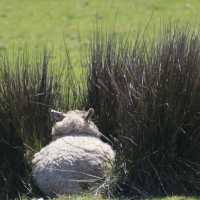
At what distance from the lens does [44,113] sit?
877cm

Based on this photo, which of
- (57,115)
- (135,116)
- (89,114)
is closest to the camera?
(135,116)

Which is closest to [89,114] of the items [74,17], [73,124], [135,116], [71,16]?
[73,124]

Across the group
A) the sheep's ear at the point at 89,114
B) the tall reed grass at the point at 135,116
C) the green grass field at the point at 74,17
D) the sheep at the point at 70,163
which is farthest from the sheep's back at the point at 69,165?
the green grass field at the point at 74,17

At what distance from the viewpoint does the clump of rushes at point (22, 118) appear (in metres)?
8.45

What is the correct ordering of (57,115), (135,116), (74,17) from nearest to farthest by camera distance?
1. (135,116)
2. (57,115)
3. (74,17)

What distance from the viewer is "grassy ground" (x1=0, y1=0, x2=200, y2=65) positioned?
19281 mm

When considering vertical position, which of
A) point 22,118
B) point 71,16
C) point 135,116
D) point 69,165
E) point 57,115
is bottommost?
point 71,16

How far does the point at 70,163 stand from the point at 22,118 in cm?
114

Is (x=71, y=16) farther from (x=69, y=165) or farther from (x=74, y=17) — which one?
(x=69, y=165)

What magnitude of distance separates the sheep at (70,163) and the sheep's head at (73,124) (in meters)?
0.10

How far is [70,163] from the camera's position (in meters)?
7.70

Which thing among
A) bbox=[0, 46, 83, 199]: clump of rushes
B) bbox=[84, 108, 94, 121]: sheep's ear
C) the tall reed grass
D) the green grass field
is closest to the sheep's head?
bbox=[84, 108, 94, 121]: sheep's ear

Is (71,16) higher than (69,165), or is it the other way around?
(69,165)

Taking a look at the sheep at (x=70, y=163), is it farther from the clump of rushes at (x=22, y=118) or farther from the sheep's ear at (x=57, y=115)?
the clump of rushes at (x=22, y=118)
